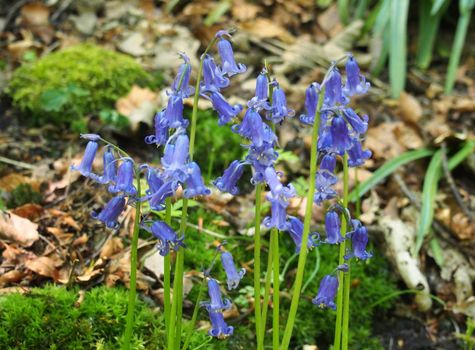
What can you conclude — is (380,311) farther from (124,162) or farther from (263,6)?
(263,6)

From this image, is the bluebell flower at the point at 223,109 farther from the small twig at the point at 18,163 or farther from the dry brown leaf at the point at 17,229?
the small twig at the point at 18,163

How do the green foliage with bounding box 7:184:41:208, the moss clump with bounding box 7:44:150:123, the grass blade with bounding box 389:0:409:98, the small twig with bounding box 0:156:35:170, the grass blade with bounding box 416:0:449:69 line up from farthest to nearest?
the grass blade with bounding box 416:0:449:69 → the grass blade with bounding box 389:0:409:98 → the moss clump with bounding box 7:44:150:123 → the small twig with bounding box 0:156:35:170 → the green foliage with bounding box 7:184:41:208

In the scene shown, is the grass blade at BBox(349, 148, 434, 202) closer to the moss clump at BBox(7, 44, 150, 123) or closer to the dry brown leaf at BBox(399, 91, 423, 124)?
the dry brown leaf at BBox(399, 91, 423, 124)

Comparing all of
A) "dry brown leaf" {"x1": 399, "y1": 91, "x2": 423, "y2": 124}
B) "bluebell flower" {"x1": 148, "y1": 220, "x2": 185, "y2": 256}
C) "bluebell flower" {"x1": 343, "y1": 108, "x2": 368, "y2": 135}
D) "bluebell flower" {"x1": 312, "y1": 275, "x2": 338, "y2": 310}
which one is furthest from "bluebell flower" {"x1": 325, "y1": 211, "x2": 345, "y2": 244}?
"dry brown leaf" {"x1": 399, "y1": 91, "x2": 423, "y2": 124}

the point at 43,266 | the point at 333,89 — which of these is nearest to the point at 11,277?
the point at 43,266

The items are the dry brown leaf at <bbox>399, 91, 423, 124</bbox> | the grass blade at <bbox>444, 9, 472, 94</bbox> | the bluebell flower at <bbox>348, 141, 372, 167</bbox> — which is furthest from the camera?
the grass blade at <bbox>444, 9, 472, 94</bbox>

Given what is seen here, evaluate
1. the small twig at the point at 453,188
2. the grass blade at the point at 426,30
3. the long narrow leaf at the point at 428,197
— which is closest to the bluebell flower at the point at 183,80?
the long narrow leaf at the point at 428,197

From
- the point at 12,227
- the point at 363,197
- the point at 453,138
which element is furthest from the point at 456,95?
the point at 12,227

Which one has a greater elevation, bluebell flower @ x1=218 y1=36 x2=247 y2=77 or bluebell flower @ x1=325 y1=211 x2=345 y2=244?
bluebell flower @ x1=218 y1=36 x2=247 y2=77
